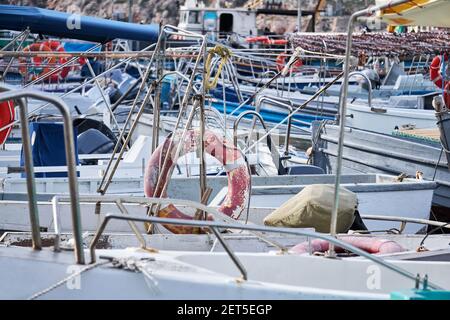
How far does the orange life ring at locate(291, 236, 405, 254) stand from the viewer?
591cm

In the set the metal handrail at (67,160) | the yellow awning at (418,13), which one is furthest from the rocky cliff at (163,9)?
the metal handrail at (67,160)

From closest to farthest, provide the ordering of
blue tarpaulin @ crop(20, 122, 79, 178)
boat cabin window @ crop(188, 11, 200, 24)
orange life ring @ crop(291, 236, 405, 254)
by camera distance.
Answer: orange life ring @ crop(291, 236, 405, 254), blue tarpaulin @ crop(20, 122, 79, 178), boat cabin window @ crop(188, 11, 200, 24)

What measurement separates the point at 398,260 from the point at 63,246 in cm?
213

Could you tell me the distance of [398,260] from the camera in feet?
18.1

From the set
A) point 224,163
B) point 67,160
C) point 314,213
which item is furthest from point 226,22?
point 67,160

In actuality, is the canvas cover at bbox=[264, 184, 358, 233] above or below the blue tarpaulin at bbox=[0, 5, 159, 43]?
below

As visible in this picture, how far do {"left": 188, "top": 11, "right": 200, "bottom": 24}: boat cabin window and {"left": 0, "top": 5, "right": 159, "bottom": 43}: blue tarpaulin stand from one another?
2115 cm

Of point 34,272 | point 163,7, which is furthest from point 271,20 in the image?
point 34,272

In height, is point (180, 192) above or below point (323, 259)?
below

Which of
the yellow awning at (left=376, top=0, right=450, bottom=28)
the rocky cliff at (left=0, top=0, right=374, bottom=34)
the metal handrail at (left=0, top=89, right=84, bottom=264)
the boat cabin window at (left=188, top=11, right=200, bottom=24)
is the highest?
the yellow awning at (left=376, top=0, right=450, bottom=28)

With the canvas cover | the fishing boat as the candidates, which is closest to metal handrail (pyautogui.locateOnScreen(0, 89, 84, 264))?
the fishing boat

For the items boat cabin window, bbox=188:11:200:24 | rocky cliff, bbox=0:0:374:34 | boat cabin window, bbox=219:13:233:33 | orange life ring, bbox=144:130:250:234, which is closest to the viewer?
orange life ring, bbox=144:130:250:234

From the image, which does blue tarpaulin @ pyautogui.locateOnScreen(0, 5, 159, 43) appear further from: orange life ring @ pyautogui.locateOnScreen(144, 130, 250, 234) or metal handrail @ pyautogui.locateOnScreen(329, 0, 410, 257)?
metal handrail @ pyautogui.locateOnScreen(329, 0, 410, 257)

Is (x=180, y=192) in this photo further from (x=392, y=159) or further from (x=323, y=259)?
(x=323, y=259)
